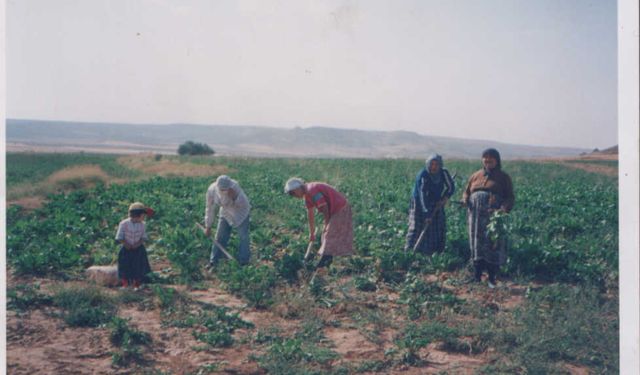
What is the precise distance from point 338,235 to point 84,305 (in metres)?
2.87

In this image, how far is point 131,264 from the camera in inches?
231

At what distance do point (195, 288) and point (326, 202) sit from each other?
5.99 feet

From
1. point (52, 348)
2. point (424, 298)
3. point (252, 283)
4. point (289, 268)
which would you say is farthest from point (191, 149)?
point (52, 348)

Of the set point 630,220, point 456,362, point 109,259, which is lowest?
point 456,362

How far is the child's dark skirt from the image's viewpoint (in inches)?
229

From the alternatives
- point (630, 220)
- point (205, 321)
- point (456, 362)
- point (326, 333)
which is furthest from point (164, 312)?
point (630, 220)

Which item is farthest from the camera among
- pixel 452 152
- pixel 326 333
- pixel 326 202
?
pixel 452 152

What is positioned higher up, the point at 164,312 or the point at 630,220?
the point at 630,220

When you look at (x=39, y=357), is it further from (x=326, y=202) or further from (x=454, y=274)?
(x=454, y=274)

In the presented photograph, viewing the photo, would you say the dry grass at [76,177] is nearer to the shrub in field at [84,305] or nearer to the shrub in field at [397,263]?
the shrub in field at [84,305]

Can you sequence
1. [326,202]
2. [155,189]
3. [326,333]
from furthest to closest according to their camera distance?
[155,189] → [326,202] → [326,333]

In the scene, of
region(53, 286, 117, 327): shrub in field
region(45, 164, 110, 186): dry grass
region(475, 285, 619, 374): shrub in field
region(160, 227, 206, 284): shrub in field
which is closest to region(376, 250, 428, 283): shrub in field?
region(475, 285, 619, 374): shrub in field

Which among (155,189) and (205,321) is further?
(155,189)

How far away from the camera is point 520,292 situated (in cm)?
582
